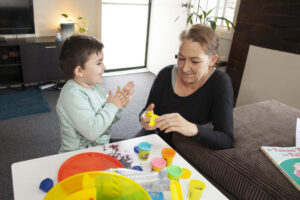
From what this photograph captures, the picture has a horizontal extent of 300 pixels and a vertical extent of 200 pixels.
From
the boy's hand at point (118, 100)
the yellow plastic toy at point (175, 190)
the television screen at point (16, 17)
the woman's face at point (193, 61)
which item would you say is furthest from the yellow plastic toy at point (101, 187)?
the television screen at point (16, 17)

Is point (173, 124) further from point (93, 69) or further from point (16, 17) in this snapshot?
point (16, 17)

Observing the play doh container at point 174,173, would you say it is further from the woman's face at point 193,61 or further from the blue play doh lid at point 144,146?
the woman's face at point 193,61

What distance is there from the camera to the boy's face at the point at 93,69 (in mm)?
1112

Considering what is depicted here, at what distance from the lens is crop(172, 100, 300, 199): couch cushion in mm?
1029

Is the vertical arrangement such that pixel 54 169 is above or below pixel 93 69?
below

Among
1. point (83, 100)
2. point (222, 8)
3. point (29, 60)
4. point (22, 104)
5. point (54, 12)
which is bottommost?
point (22, 104)

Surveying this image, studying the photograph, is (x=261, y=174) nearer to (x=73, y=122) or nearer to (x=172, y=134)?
(x=172, y=134)

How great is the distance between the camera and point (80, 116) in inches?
39.6

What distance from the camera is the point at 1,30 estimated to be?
2896 millimetres

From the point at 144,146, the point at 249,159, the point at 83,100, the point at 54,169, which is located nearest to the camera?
the point at 54,169

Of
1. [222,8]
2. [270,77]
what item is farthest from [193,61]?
[222,8]

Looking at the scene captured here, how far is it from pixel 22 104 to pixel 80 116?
210 cm

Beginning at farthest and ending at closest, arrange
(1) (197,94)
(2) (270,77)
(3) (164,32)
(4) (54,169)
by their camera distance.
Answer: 1. (3) (164,32)
2. (2) (270,77)
3. (1) (197,94)
4. (4) (54,169)

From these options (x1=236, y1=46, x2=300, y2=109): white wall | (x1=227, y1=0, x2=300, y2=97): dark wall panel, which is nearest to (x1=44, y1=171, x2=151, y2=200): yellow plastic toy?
(x1=236, y1=46, x2=300, y2=109): white wall
